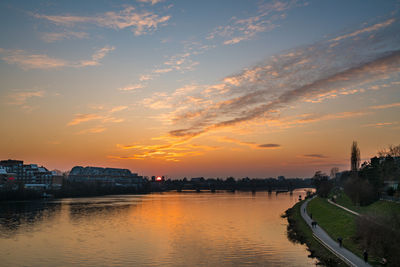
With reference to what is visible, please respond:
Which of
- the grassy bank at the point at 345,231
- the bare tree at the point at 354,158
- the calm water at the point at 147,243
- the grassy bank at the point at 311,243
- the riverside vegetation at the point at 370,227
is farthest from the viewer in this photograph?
the bare tree at the point at 354,158

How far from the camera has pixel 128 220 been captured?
7956 cm

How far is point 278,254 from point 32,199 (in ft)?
437

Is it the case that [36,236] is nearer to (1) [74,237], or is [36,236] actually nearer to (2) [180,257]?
(1) [74,237]

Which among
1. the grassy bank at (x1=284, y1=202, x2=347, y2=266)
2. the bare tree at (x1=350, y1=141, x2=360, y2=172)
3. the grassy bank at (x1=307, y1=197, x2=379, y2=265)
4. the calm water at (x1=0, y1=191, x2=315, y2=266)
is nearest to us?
the grassy bank at (x1=284, y1=202, x2=347, y2=266)

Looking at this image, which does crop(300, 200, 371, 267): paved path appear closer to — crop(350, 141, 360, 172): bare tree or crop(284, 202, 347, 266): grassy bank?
crop(284, 202, 347, 266): grassy bank

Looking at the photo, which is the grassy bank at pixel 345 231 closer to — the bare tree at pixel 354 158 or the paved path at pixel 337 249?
the paved path at pixel 337 249

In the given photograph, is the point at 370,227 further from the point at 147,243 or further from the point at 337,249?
the point at 147,243

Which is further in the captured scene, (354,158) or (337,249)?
(354,158)

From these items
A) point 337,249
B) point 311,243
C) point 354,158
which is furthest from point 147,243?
point 354,158

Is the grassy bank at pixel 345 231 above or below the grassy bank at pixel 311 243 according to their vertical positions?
above

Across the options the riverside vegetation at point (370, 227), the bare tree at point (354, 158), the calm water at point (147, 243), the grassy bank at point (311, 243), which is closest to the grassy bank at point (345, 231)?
the riverside vegetation at point (370, 227)

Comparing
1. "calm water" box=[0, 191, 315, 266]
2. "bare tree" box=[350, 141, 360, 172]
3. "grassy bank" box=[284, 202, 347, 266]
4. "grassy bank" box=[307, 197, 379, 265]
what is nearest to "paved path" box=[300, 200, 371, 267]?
"grassy bank" box=[284, 202, 347, 266]

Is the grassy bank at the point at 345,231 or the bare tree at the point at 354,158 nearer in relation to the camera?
the grassy bank at the point at 345,231

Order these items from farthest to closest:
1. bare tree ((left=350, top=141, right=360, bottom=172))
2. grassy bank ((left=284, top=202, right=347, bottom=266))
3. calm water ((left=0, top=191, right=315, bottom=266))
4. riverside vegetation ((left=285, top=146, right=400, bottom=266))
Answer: bare tree ((left=350, top=141, right=360, bottom=172)) < calm water ((left=0, top=191, right=315, bottom=266)) < grassy bank ((left=284, top=202, right=347, bottom=266)) < riverside vegetation ((left=285, top=146, right=400, bottom=266))
